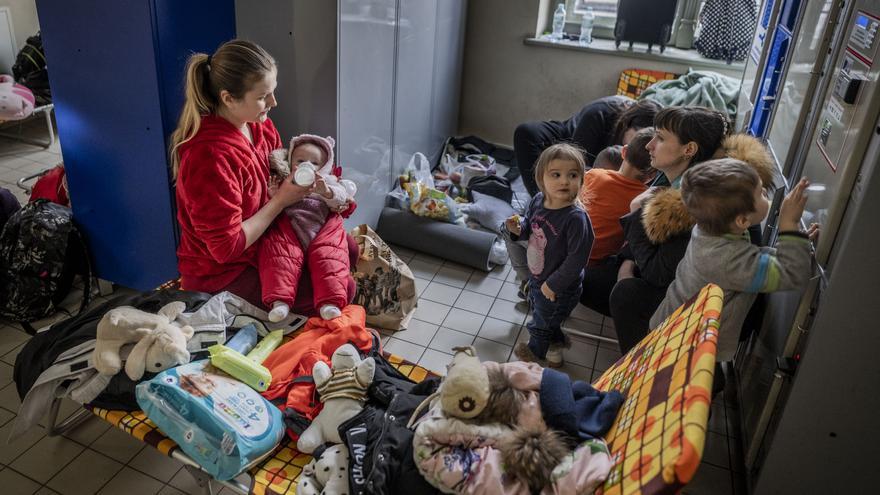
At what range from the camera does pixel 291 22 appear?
2650mm

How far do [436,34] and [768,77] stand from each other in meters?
1.90

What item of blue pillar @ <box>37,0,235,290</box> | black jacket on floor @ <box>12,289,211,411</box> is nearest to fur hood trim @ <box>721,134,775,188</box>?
black jacket on floor @ <box>12,289,211,411</box>

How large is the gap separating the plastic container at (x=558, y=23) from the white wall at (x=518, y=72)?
146mm

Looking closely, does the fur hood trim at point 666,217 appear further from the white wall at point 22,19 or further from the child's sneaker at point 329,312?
the white wall at point 22,19

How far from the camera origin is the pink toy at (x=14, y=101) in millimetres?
4160

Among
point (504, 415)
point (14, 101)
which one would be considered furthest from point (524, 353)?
point (14, 101)

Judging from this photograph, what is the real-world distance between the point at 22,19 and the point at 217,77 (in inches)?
152

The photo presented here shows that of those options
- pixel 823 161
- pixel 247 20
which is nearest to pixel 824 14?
pixel 823 161

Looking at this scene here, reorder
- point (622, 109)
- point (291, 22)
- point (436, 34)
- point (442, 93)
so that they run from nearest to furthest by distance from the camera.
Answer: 1. point (291, 22)
2. point (622, 109)
3. point (436, 34)
4. point (442, 93)

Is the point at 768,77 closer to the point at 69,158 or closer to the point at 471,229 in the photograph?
the point at 471,229

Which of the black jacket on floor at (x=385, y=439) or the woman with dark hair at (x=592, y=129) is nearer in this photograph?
the black jacket on floor at (x=385, y=439)

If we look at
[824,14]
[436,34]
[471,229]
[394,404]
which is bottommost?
[471,229]

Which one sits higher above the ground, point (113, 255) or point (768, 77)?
point (768, 77)

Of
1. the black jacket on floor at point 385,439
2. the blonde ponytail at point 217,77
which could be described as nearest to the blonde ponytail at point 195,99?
the blonde ponytail at point 217,77
